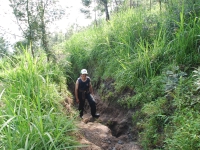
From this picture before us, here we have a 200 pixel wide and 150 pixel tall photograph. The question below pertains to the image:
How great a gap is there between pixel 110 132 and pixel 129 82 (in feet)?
3.96

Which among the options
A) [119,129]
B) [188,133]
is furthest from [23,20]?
[188,133]

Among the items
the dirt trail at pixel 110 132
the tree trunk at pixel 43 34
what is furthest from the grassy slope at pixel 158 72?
the tree trunk at pixel 43 34

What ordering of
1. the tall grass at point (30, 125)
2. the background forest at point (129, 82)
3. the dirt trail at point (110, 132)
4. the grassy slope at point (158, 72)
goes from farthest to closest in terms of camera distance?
the dirt trail at point (110, 132)
the grassy slope at point (158, 72)
the background forest at point (129, 82)
the tall grass at point (30, 125)

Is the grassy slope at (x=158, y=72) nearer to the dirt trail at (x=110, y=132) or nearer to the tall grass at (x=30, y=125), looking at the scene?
the dirt trail at (x=110, y=132)

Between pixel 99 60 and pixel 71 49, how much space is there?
219 cm

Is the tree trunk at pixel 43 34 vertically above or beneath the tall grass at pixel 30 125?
above

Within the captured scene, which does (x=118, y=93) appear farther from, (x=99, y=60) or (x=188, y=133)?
(x=188, y=133)

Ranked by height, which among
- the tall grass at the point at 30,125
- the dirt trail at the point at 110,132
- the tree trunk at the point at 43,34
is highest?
the tree trunk at the point at 43,34

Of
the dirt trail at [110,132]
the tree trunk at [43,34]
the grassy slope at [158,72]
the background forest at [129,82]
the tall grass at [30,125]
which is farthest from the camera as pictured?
the tree trunk at [43,34]

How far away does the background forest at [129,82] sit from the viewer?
7.34 feet

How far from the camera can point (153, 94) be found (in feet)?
11.6

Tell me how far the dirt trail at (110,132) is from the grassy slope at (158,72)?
226 mm

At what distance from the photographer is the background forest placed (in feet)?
7.34

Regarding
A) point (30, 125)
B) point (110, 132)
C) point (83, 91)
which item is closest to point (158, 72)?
point (110, 132)
